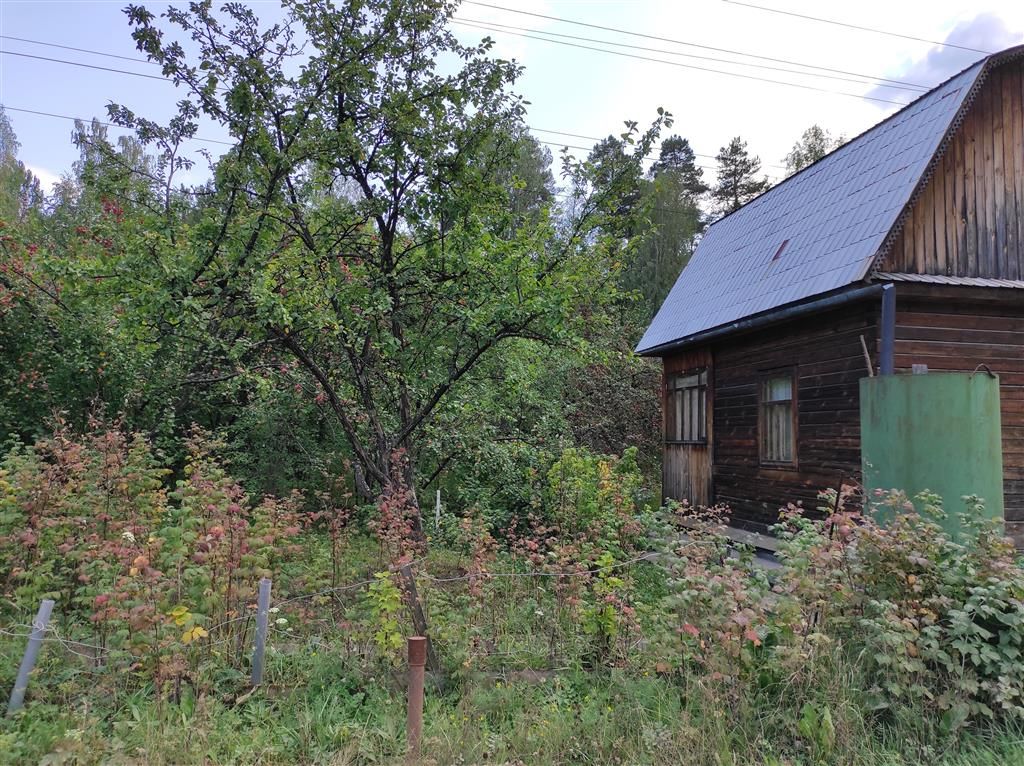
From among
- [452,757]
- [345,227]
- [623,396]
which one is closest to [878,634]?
[452,757]

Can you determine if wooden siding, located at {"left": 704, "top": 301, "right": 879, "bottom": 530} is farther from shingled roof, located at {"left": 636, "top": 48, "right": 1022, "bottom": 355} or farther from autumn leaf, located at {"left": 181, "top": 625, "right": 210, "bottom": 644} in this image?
autumn leaf, located at {"left": 181, "top": 625, "right": 210, "bottom": 644}

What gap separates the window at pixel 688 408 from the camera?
11.0 meters

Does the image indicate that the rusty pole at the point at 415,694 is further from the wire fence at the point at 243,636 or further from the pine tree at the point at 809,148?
the pine tree at the point at 809,148

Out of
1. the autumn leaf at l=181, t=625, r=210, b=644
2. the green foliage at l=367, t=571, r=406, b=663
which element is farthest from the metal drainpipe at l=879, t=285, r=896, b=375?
the autumn leaf at l=181, t=625, r=210, b=644

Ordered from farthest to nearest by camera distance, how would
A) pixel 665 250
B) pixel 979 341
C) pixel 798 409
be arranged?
pixel 665 250
pixel 798 409
pixel 979 341

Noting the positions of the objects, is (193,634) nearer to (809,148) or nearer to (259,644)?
(259,644)

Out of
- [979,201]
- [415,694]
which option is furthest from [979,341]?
[415,694]

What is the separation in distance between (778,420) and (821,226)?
2.66 meters

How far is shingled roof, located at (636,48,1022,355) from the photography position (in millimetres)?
7566

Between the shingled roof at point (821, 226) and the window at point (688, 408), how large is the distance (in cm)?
75

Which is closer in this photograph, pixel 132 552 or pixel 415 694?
pixel 415 694

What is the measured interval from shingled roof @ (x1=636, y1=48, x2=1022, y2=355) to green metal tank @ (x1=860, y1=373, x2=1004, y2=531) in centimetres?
200

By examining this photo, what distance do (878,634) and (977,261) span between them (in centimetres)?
609

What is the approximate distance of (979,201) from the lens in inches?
312
